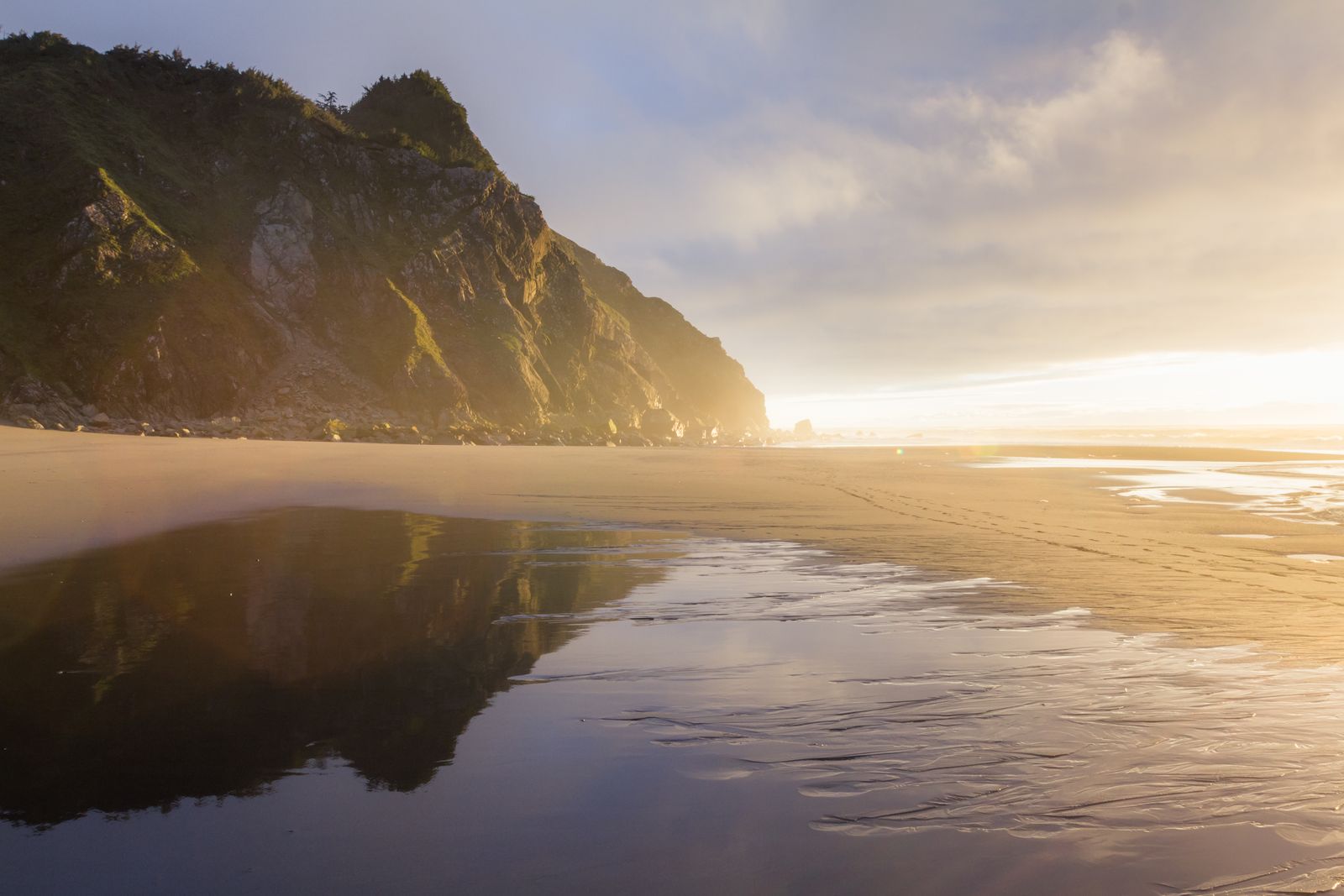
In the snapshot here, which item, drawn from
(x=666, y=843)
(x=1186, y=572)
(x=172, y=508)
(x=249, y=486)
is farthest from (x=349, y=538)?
(x=1186, y=572)

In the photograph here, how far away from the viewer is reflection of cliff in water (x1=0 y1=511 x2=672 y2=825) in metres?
3.29

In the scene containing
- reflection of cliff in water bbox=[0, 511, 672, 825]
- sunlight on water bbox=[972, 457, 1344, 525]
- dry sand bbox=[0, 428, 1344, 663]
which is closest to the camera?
reflection of cliff in water bbox=[0, 511, 672, 825]

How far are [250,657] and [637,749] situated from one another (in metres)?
3.02

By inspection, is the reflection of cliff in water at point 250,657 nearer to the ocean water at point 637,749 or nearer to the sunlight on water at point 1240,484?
the ocean water at point 637,749

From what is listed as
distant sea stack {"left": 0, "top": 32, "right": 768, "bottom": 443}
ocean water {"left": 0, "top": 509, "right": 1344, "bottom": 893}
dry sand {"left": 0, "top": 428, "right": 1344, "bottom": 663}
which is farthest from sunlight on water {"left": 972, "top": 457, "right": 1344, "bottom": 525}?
distant sea stack {"left": 0, "top": 32, "right": 768, "bottom": 443}

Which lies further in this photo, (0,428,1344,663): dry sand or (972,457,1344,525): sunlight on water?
(972,457,1344,525): sunlight on water

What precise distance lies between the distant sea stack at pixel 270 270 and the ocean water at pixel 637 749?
101 ft

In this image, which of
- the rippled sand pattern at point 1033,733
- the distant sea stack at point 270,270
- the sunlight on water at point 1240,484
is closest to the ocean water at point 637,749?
the rippled sand pattern at point 1033,733

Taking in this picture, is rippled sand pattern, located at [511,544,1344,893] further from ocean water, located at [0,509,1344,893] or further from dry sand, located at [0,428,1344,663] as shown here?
dry sand, located at [0,428,1344,663]

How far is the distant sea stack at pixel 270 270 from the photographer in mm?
33000

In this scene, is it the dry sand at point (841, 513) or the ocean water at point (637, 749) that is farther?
the dry sand at point (841, 513)

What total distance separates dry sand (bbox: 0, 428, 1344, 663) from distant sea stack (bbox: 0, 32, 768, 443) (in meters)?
14.0

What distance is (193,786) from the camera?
309 centimetres

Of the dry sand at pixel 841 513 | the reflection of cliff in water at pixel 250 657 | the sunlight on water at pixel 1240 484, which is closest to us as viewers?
the reflection of cliff in water at pixel 250 657
